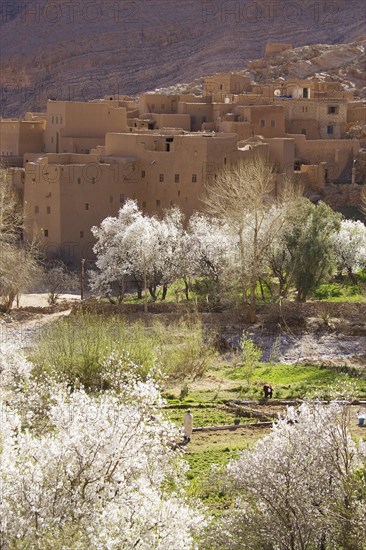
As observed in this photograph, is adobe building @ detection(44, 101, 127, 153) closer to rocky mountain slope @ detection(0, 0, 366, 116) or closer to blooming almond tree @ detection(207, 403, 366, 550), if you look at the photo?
blooming almond tree @ detection(207, 403, 366, 550)

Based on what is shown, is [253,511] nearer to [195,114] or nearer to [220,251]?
Result: [220,251]

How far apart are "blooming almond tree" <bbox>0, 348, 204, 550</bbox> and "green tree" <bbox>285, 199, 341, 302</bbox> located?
60.0ft

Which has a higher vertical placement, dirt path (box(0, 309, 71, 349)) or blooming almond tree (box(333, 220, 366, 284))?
blooming almond tree (box(333, 220, 366, 284))

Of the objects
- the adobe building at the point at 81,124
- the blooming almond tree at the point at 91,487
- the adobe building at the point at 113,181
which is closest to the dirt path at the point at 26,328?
the adobe building at the point at 113,181

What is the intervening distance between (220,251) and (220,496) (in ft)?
58.6

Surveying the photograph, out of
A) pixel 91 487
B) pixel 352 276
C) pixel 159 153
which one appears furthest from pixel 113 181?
pixel 91 487

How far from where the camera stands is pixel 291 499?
1431cm

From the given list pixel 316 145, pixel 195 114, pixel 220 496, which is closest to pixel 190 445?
pixel 220 496

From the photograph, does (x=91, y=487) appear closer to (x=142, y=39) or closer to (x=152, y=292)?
(x=152, y=292)

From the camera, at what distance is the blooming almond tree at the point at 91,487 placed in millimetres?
12867

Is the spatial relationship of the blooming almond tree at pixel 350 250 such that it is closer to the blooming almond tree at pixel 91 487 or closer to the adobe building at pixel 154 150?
the adobe building at pixel 154 150

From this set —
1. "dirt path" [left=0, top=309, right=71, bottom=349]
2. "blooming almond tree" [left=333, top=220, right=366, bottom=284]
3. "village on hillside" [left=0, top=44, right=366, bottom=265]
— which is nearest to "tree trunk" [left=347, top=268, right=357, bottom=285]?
"blooming almond tree" [left=333, top=220, right=366, bottom=284]

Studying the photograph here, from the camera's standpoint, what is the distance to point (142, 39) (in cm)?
9000

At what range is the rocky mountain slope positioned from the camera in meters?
82.6
